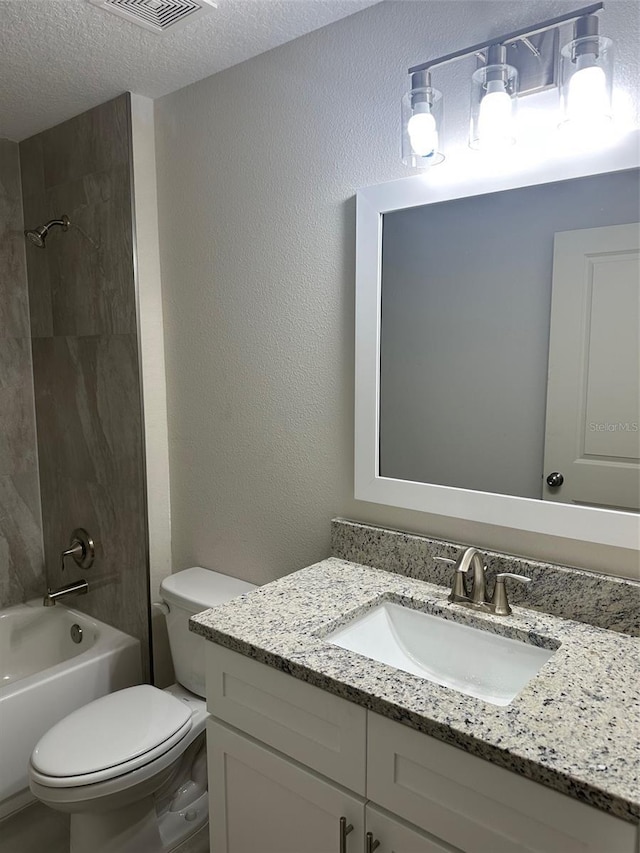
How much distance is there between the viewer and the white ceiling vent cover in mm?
1562

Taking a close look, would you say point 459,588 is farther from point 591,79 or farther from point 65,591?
point 65,591

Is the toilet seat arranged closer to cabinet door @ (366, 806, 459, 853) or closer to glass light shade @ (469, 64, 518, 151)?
cabinet door @ (366, 806, 459, 853)

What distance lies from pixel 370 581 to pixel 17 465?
1.79 m

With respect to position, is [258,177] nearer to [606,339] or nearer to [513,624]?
[606,339]

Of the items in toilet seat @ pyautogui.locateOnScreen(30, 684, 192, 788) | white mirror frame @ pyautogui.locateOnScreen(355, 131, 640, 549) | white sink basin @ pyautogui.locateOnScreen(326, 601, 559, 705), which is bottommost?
toilet seat @ pyautogui.locateOnScreen(30, 684, 192, 788)

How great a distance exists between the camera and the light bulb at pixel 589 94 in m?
1.25

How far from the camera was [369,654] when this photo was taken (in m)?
1.43

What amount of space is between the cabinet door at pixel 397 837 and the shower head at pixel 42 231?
7.31 feet

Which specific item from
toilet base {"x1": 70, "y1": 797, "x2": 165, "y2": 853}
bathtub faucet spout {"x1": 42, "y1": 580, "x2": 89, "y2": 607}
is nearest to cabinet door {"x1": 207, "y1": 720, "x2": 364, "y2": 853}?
toilet base {"x1": 70, "y1": 797, "x2": 165, "y2": 853}

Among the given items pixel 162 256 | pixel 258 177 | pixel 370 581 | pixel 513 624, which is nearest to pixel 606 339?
pixel 513 624

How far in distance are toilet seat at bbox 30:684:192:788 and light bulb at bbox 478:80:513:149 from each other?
1708 mm

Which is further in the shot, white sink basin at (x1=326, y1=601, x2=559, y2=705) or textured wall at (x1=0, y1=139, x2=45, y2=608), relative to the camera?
textured wall at (x1=0, y1=139, x2=45, y2=608)

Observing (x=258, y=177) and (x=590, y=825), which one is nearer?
(x=590, y=825)

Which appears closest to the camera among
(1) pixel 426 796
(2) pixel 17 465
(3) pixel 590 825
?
(3) pixel 590 825
